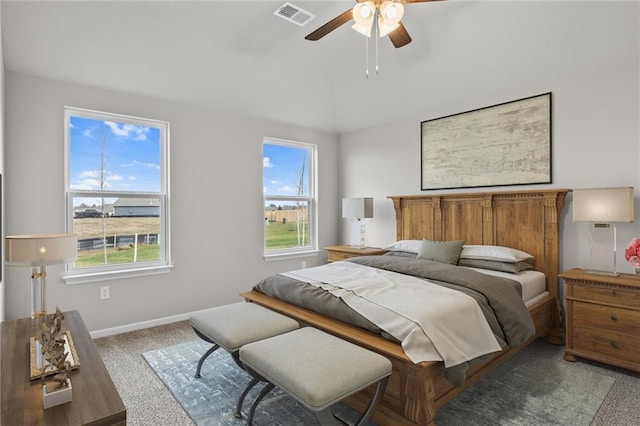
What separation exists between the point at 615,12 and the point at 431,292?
264cm

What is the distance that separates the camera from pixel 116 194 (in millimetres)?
3551

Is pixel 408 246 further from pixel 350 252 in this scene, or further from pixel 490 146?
pixel 490 146

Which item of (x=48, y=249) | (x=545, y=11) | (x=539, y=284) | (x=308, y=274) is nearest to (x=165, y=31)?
(x=48, y=249)

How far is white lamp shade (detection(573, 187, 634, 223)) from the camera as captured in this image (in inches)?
106

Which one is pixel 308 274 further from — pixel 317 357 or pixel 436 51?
pixel 436 51

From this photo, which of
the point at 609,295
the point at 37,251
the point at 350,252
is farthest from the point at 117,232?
the point at 609,295

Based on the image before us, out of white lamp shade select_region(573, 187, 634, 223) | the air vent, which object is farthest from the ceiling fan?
white lamp shade select_region(573, 187, 634, 223)

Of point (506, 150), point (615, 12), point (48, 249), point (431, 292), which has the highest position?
point (615, 12)

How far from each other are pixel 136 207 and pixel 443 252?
10.8 feet

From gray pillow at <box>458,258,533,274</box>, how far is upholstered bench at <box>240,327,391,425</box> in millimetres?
1973

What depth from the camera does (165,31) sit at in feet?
9.80

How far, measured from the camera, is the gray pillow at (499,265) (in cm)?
314

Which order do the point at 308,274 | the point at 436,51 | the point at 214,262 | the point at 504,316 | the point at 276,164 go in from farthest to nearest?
the point at 276,164 < the point at 214,262 < the point at 436,51 < the point at 308,274 < the point at 504,316

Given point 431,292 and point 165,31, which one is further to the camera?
point 165,31
